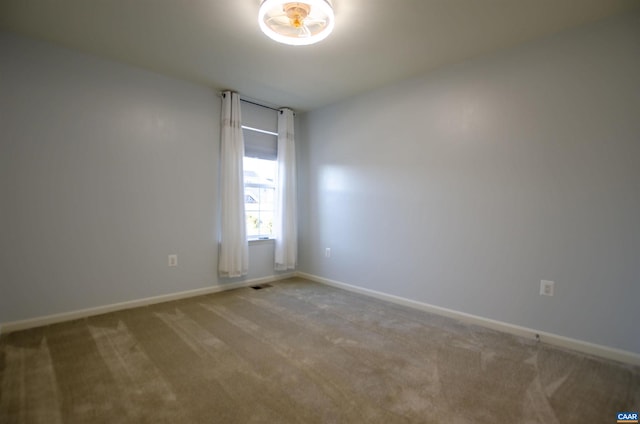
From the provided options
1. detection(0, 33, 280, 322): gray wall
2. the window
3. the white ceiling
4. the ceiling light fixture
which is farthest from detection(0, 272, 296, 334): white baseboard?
the ceiling light fixture

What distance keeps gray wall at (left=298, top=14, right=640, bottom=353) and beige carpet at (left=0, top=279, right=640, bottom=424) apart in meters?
0.41

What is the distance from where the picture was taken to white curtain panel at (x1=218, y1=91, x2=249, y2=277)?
3615mm

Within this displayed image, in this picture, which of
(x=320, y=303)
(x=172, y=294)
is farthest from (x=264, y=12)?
(x=172, y=294)

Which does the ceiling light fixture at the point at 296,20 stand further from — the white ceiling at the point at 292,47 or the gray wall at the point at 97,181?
the gray wall at the point at 97,181

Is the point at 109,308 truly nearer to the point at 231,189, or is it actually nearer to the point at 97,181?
the point at 97,181

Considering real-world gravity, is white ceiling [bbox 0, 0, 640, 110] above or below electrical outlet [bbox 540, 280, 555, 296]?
above

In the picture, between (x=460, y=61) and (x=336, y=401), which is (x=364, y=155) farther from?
(x=336, y=401)

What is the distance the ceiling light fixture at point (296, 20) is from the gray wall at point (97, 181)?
1.69m

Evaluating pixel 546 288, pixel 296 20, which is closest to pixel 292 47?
pixel 296 20

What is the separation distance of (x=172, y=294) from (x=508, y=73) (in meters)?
3.96

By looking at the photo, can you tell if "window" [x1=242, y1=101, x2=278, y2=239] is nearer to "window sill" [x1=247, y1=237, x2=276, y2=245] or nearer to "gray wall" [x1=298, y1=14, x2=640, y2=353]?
"window sill" [x1=247, y1=237, x2=276, y2=245]

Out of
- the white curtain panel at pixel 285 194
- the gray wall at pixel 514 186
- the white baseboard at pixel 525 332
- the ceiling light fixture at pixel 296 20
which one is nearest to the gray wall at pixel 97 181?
the white curtain panel at pixel 285 194

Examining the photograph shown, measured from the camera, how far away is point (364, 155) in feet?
12.1

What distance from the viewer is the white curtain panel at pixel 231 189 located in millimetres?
3615
